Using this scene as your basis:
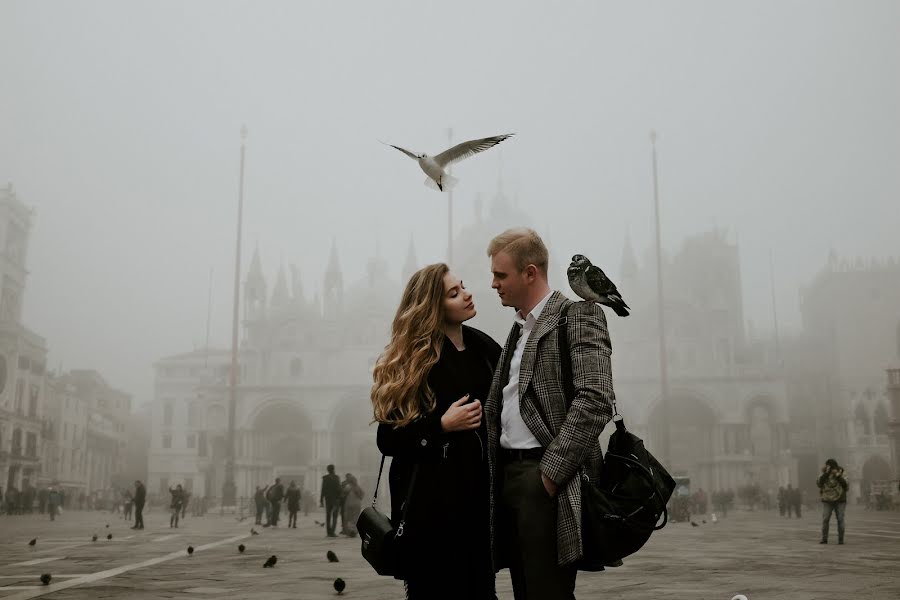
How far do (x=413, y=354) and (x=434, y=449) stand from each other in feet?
1.06

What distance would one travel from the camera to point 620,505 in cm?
253

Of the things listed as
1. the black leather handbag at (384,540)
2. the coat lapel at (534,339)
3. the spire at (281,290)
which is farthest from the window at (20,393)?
the coat lapel at (534,339)

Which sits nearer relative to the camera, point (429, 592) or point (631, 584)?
point (429, 592)

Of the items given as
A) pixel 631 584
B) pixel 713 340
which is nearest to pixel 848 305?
pixel 713 340

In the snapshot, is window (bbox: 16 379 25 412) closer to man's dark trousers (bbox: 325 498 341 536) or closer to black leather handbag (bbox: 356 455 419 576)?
man's dark trousers (bbox: 325 498 341 536)

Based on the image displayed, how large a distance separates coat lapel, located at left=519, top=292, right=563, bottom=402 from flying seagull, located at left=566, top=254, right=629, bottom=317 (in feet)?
0.35

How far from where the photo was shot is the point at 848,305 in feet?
147

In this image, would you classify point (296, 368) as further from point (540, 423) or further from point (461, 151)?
point (540, 423)

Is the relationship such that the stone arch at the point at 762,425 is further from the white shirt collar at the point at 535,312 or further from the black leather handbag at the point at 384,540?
the black leather handbag at the point at 384,540

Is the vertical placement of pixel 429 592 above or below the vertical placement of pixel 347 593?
above

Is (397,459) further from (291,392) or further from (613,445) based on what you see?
(291,392)

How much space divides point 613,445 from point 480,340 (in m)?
0.66

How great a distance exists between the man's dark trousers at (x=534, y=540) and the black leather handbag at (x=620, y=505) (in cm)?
9

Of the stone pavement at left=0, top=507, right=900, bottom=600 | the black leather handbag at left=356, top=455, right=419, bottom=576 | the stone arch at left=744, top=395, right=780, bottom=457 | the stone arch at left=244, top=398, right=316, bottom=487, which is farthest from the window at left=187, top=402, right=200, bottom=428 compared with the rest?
the black leather handbag at left=356, top=455, right=419, bottom=576
